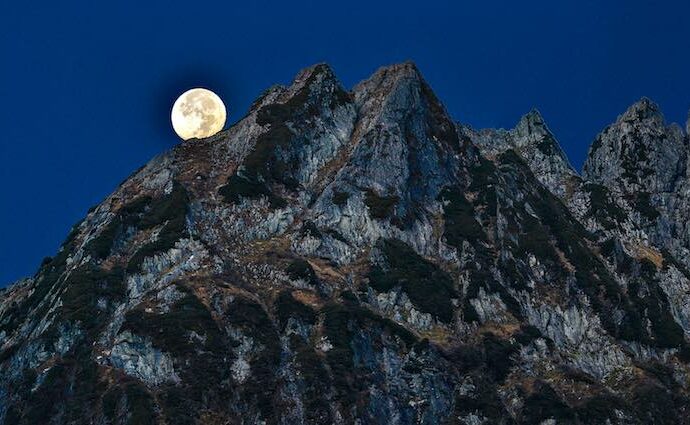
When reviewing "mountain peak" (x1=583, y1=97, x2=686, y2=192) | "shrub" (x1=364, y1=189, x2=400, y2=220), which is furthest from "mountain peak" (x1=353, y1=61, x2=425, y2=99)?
"mountain peak" (x1=583, y1=97, x2=686, y2=192)

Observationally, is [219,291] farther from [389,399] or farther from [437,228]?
[437,228]

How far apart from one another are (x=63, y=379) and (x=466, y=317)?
4344 cm

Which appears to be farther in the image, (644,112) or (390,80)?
(644,112)

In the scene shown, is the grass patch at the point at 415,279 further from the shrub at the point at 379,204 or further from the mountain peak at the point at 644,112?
the mountain peak at the point at 644,112

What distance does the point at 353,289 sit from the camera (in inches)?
4222

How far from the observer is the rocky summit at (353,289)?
90812 mm

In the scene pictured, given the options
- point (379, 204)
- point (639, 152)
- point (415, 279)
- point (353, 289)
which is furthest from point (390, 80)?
point (353, 289)

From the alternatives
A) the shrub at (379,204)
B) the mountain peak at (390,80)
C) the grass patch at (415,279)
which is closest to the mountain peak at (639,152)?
the mountain peak at (390,80)

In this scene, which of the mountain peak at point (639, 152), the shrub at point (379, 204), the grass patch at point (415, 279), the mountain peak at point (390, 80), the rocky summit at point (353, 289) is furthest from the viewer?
the mountain peak at point (639, 152)

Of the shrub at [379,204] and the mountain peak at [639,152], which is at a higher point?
the mountain peak at [639,152]

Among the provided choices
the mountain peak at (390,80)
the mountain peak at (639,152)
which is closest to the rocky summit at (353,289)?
the mountain peak at (390,80)

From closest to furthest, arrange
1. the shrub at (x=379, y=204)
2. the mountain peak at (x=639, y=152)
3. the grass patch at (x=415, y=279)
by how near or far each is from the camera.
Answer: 1. the grass patch at (x=415, y=279)
2. the shrub at (x=379, y=204)
3. the mountain peak at (x=639, y=152)

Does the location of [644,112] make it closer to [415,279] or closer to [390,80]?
[390,80]

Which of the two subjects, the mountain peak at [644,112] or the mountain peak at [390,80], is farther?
the mountain peak at [644,112]
